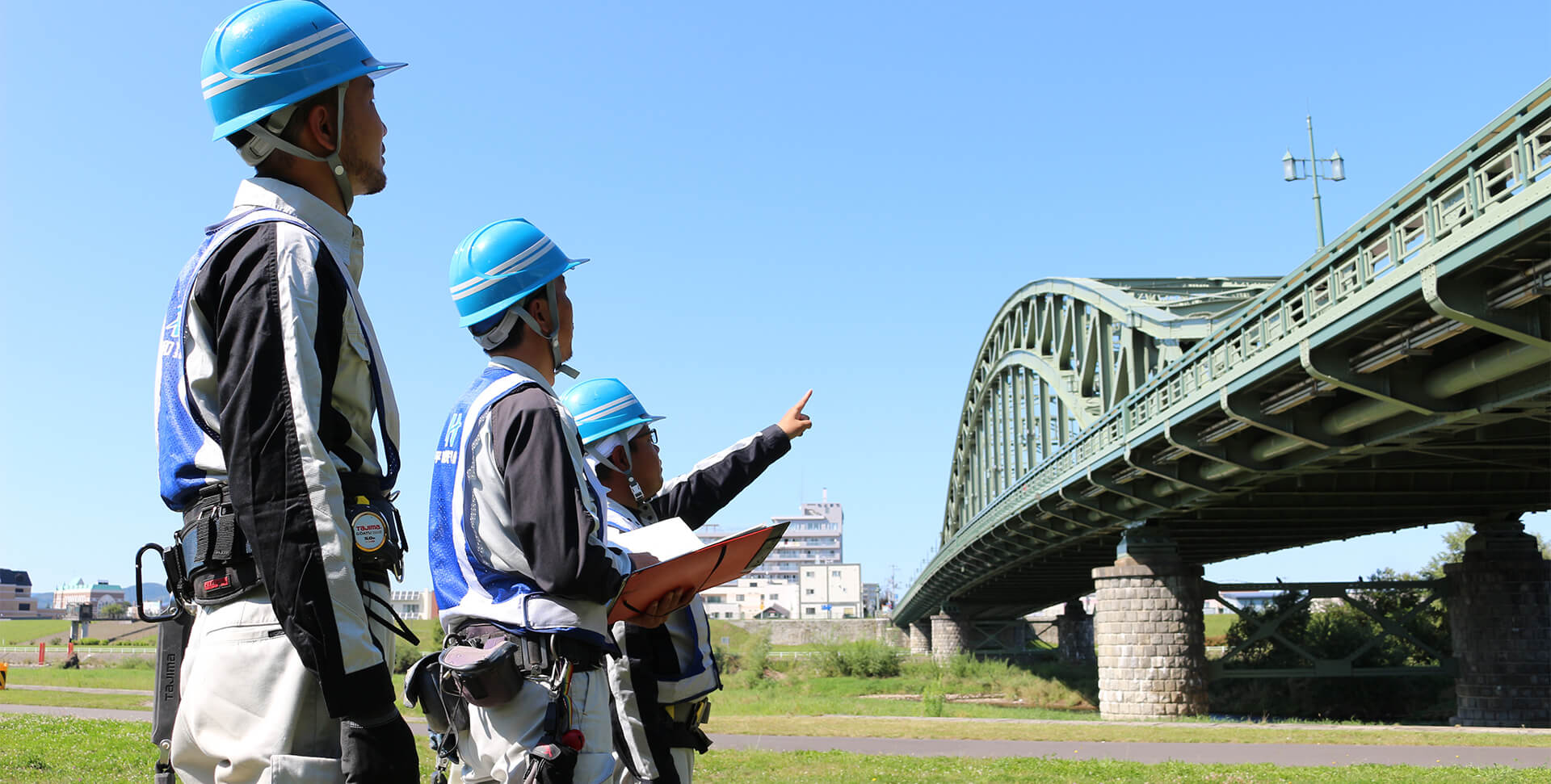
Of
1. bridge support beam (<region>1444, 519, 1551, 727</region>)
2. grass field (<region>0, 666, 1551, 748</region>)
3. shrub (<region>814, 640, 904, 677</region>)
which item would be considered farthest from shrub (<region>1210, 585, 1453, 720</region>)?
shrub (<region>814, 640, 904, 677</region>)

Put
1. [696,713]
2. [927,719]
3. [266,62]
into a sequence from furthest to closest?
[927,719] < [696,713] < [266,62]

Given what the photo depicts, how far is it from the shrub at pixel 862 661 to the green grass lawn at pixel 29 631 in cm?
6033

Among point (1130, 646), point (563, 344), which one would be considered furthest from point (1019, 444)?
point (563, 344)

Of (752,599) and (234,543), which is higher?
(752,599)

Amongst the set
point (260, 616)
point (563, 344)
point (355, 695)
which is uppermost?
point (563, 344)

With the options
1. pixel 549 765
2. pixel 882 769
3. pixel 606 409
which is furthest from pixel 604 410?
pixel 882 769

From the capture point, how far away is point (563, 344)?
393 centimetres

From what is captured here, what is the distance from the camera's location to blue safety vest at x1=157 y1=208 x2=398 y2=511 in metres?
2.54

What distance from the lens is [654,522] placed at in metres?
5.27

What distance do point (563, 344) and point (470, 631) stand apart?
102 centimetres

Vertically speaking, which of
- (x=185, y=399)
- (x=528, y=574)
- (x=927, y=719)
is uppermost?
(x=185, y=399)

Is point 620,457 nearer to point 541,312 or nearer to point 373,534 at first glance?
point 541,312

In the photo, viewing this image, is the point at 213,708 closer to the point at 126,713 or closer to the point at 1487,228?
the point at 1487,228

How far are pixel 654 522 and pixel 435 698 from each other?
1909 millimetres
